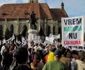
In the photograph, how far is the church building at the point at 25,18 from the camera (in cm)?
9325

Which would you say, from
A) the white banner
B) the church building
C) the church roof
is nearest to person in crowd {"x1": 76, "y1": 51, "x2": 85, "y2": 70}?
the white banner

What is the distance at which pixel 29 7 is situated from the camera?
95.0 m

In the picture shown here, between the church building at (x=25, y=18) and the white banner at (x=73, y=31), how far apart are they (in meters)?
81.5

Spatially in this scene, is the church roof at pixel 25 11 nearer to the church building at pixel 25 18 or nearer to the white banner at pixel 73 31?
the church building at pixel 25 18

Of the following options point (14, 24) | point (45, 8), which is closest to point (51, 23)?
point (45, 8)

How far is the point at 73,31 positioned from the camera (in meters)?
10.1

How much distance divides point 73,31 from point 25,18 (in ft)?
276

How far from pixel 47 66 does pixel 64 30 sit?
12.3 ft

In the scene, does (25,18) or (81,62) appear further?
(25,18)

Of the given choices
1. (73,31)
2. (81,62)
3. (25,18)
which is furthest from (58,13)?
(81,62)

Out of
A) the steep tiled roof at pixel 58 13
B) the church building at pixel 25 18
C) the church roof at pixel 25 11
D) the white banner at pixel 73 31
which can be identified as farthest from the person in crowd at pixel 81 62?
the steep tiled roof at pixel 58 13

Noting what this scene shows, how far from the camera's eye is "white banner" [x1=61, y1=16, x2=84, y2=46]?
391 inches

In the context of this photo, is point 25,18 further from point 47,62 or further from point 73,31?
point 47,62

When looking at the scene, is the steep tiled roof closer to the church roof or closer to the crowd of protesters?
the church roof
